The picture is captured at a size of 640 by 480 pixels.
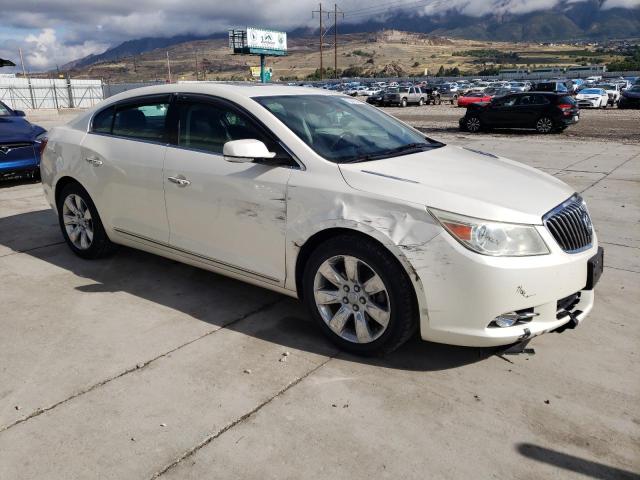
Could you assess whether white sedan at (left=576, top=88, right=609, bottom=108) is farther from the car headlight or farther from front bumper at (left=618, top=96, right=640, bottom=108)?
the car headlight

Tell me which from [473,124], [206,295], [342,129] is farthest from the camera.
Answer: [473,124]

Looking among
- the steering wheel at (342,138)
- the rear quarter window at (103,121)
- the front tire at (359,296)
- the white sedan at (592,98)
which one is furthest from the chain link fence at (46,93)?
the front tire at (359,296)

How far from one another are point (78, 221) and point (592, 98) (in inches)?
1297

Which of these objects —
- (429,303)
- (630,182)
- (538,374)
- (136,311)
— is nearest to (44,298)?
(136,311)

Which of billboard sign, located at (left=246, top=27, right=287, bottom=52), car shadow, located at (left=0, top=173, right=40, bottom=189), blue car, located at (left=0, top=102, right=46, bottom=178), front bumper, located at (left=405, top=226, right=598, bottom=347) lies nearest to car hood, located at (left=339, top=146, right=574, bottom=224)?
front bumper, located at (left=405, top=226, right=598, bottom=347)

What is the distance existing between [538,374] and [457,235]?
41.2 inches

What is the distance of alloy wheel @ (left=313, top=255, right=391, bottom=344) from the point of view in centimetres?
319

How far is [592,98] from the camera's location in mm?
31547

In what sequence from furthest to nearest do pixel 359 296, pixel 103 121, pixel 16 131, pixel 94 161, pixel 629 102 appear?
pixel 629 102 < pixel 16 131 < pixel 103 121 < pixel 94 161 < pixel 359 296

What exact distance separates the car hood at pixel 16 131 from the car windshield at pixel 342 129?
6.16 meters

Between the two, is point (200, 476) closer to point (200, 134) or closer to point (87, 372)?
point (87, 372)

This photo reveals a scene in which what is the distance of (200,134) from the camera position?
399 centimetres

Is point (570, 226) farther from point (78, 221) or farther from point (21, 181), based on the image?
point (21, 181)

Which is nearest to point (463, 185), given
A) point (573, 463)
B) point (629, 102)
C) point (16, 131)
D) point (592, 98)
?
point (573, 463)
